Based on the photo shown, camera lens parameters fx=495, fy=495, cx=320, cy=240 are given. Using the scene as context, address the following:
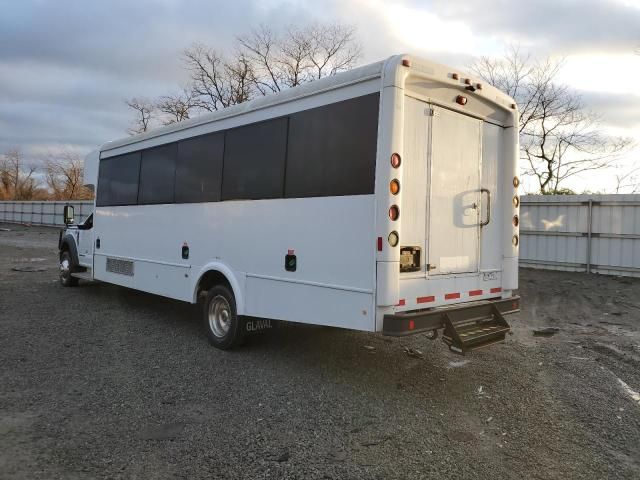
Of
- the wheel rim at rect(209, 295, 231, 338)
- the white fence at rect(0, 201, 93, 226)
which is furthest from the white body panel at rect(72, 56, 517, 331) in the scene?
the white fence at rect(0, 201, 93, 226)

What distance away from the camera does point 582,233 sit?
13.1 m

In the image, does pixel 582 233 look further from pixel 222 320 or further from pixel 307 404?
pixel 307 404

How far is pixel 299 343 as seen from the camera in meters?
6.52

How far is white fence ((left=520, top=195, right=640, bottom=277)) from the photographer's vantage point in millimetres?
12386

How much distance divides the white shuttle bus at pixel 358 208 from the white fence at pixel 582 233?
8.52 metres

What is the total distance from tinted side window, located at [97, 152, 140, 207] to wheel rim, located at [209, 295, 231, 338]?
9.25 ft

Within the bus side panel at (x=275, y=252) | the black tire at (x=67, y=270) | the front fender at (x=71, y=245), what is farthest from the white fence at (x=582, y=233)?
the black tire at (x=67, y=270)

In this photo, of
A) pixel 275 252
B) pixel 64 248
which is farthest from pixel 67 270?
pixel 275 252

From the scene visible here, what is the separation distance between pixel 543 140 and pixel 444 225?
78.0ft

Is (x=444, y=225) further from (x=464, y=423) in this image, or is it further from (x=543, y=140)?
(x=543, y=140)

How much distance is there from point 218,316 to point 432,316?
2.92 m

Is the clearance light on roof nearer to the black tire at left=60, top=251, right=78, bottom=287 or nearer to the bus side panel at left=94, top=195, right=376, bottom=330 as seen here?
the bus side panel at left=94, top=195, right=376, bottom=330

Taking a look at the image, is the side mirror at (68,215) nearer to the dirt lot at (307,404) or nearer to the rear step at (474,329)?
the dirt lot at (307,404)

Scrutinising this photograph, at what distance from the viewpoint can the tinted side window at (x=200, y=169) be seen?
20.7 ft
